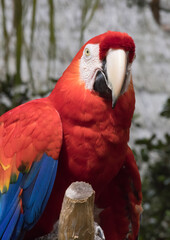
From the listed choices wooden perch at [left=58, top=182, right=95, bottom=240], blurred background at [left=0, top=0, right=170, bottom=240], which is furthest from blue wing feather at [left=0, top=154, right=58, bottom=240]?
blurred background at [left=0, top=0, right=170, bottom=240]

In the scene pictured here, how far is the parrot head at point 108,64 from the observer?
88 cm

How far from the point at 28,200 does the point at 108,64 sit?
43cm

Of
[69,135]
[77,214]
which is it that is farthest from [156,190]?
[77,214]

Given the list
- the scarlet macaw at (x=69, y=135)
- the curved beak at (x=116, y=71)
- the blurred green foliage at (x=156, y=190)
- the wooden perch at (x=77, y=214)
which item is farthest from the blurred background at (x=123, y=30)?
the wooden perch at (x=77, y=214)

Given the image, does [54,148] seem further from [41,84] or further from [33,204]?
[41,84]

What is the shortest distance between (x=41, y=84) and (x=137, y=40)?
814 millimetres

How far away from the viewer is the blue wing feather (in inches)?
36.6

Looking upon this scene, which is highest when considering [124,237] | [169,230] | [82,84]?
[82,84]

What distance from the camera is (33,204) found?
94 centimetres

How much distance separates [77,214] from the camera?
0.69m

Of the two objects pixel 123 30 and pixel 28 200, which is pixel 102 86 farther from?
pixel 123 30

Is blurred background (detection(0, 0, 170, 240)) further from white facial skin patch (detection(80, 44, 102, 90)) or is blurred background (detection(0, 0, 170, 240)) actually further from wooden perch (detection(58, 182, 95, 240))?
wooden perch (detection(58, 182, 95, 240))

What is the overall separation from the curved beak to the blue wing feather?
0.83 ft

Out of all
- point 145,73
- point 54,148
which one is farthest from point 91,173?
point 145,73
